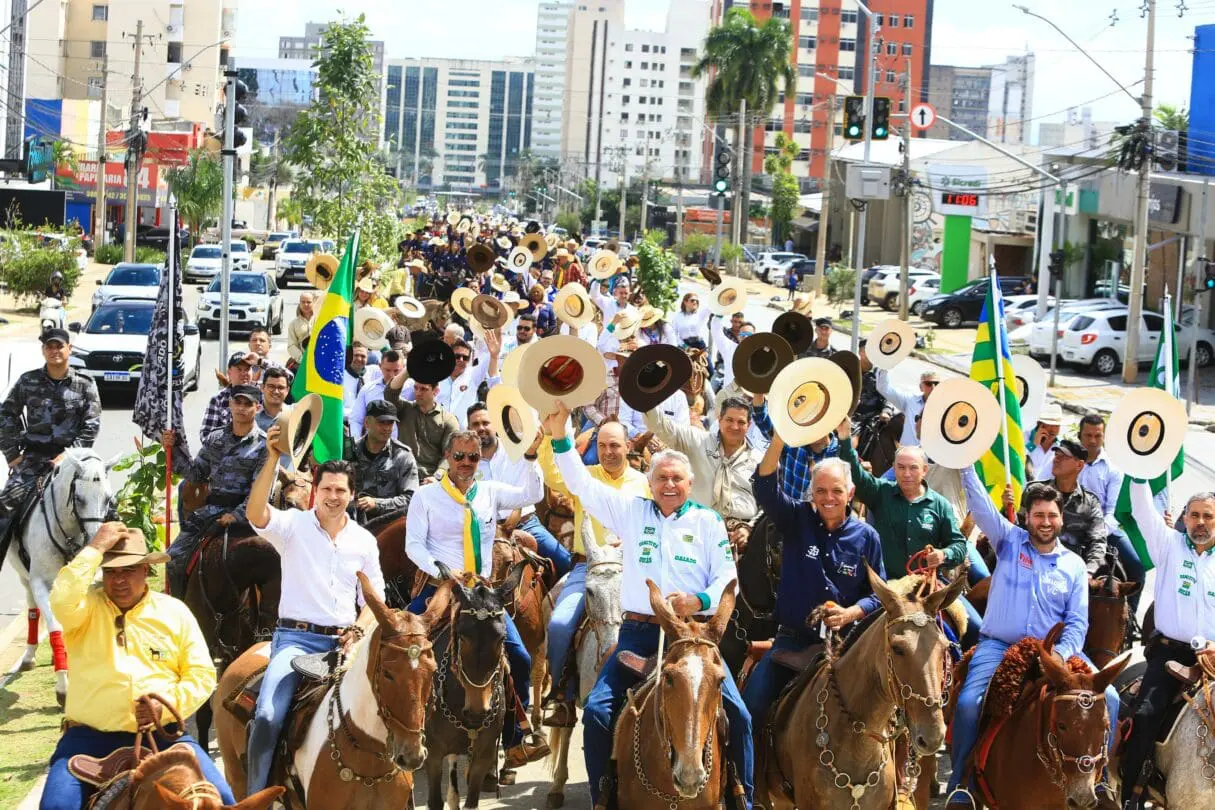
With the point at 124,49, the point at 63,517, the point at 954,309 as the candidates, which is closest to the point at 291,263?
the point at 954,309

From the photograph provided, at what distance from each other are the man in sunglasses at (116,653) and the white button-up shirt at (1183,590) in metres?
5.41

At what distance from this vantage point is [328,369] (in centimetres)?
1242

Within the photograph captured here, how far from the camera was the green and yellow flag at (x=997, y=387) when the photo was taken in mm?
12562

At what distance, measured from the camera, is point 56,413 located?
498 inches

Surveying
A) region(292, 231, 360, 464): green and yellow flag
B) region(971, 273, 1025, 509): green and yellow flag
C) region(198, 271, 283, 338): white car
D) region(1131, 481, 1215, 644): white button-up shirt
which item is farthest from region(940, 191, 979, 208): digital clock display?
region(1131, 481, 1215, 644): white button-up shirt

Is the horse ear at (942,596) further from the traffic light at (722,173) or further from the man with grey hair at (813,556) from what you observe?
the traffic light at (722,173)

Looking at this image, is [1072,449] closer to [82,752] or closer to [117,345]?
[82,752]

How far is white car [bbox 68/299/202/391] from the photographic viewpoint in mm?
28828

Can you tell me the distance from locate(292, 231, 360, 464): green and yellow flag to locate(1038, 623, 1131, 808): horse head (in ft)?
17.7

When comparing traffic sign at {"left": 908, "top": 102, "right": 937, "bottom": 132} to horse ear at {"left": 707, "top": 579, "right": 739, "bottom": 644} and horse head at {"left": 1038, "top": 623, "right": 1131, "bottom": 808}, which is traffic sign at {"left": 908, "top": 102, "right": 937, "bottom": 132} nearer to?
horse head at {"left": 1038, "top": 623, "right": 1131, "bottom": 808}

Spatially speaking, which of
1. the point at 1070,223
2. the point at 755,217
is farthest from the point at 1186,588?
the point at 755,217

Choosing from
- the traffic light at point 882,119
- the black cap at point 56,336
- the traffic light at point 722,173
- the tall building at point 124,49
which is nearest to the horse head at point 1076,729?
the black cap at point 56,336

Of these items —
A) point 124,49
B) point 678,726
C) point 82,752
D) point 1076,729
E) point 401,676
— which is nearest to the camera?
point 82,752

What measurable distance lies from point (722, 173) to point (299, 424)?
76.8 ft
